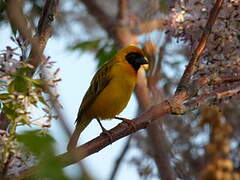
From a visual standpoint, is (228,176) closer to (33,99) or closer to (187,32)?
(33,99)

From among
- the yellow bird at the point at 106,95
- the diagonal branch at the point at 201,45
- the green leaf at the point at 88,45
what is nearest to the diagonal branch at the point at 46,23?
the diagonal branch at the point at 201,45

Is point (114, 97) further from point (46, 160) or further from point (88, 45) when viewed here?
point (46, 160)

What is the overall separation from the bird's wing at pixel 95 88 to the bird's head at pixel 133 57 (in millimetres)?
380

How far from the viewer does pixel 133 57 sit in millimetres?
5461

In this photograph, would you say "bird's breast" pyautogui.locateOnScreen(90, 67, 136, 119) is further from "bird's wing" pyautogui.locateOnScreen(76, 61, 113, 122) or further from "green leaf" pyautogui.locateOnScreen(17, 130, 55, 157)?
"green leaf" pyautogui.locateOnScreen(17, 130, 55, 157)

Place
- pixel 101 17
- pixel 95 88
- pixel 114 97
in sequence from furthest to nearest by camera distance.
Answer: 1. pixel 101 17
2. pixel 95 88
3. pixel 114 97

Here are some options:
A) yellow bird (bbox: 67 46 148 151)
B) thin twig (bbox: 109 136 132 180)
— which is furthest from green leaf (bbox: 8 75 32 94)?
thin twig (bbox: 109 136 132 180)

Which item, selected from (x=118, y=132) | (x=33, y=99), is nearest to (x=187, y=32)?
(x=118, y=132)

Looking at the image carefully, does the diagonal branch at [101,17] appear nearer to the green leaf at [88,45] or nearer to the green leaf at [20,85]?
the green leaf at [88,45]

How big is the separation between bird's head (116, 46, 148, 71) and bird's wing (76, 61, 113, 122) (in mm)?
380

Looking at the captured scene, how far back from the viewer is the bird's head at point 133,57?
5.40 m

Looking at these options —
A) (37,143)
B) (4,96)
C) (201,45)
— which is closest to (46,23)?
(4,96)

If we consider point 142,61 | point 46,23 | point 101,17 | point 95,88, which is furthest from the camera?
point 101,17

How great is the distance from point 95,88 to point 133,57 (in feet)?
2.31
